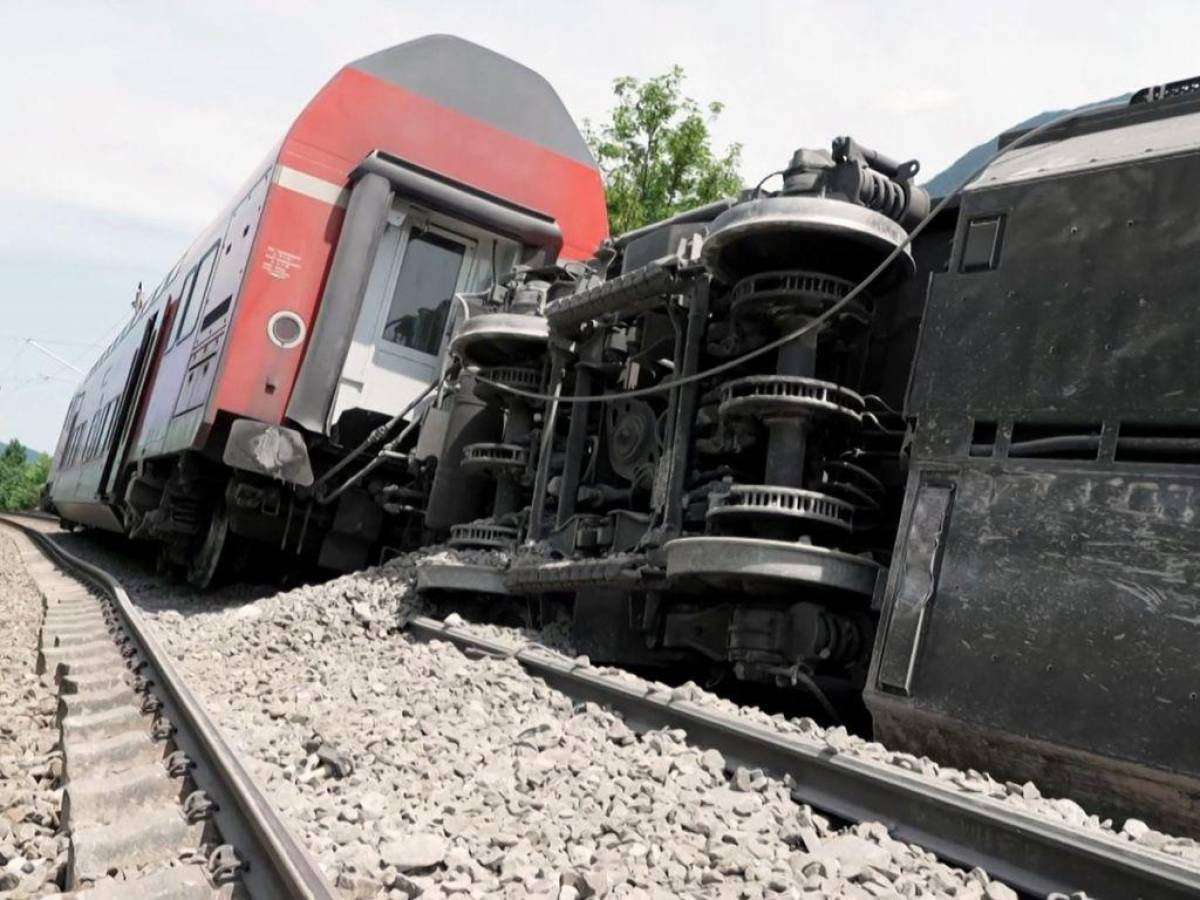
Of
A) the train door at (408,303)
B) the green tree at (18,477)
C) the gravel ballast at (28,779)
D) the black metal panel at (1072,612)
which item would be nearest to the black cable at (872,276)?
the black metal panel at (1072,612)

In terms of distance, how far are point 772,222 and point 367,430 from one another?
485 centimetres

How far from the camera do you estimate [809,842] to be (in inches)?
106

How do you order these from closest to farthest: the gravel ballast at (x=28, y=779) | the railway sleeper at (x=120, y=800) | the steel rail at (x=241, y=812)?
1. the steel rail at (x=241, y=812)
2. the railway sleeper at (x=120, y=800)
3. the gravel ballast at (x=28, y=779)

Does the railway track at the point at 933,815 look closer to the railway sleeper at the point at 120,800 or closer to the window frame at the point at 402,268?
the railway sleeper at the point at 120,800

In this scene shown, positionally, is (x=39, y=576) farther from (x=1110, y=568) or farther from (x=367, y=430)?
(x=1110, y=568)

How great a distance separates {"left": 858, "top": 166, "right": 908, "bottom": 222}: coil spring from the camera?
4.84 meters

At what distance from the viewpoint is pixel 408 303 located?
8.91 m

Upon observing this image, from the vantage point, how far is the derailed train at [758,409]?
325cm

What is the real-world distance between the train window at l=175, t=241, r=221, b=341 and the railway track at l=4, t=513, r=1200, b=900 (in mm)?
7660

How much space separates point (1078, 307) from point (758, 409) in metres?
1.48

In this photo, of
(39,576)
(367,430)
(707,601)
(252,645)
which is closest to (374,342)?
(367,430)

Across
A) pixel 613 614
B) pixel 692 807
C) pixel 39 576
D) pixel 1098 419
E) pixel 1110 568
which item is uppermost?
pixel 1098 419

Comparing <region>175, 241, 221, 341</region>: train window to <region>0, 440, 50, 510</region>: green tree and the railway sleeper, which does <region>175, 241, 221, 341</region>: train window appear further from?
<region>0, 440, 50, 510</region>: green tree

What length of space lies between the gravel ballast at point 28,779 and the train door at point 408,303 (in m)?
3.09
